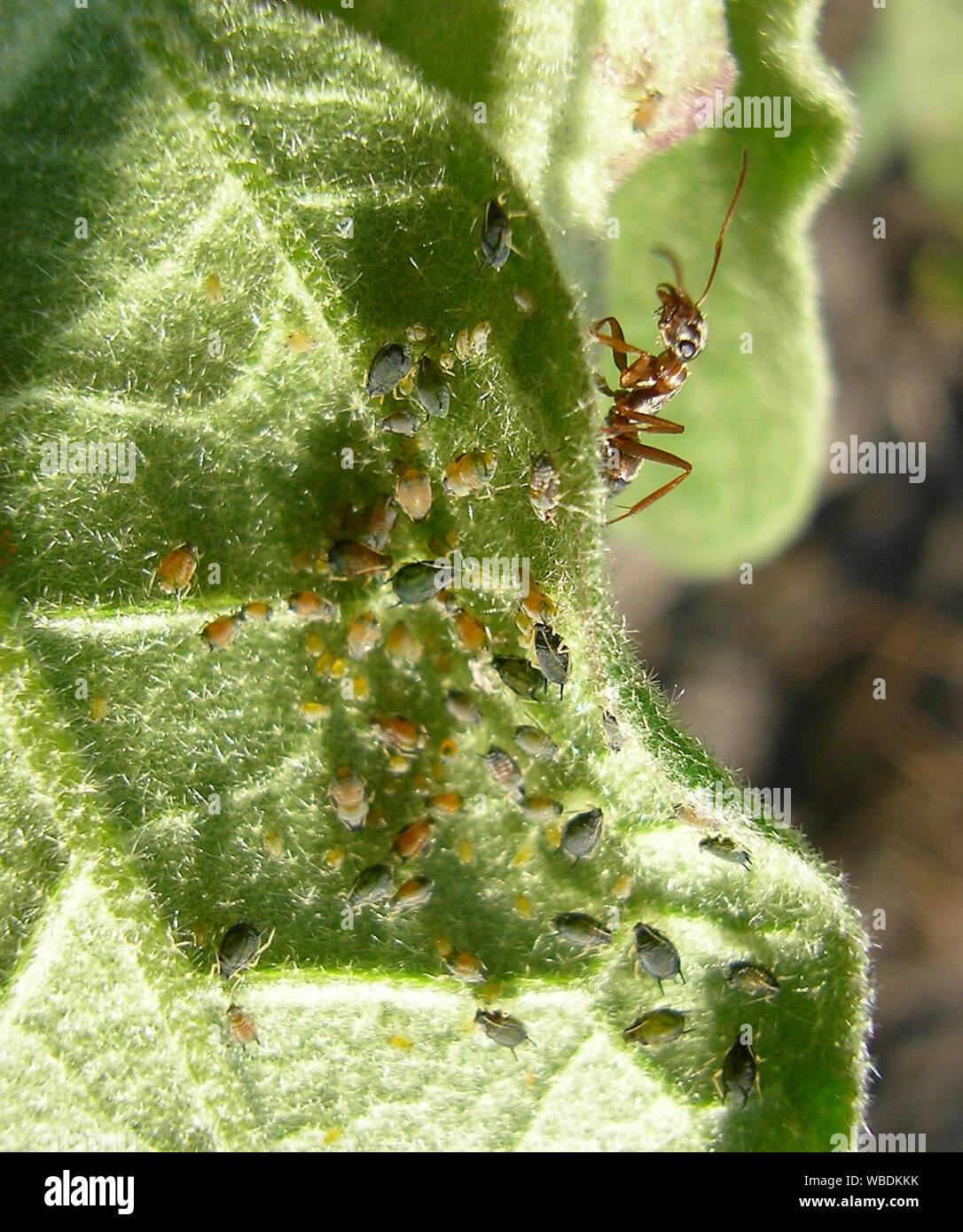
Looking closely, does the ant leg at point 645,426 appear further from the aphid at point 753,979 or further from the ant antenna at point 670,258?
the aphid at point 753,979

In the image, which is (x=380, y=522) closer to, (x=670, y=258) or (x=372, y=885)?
(x=372, y=885)

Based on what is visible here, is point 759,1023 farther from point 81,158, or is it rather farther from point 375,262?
point 81,158

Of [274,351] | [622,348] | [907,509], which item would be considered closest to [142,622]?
[274,351]

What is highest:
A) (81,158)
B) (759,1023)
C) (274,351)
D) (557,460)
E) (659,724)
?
(81,158)
